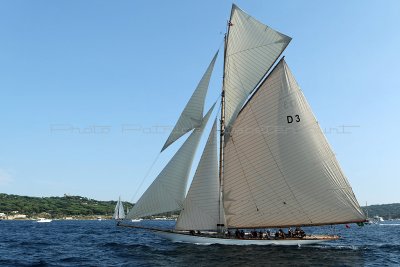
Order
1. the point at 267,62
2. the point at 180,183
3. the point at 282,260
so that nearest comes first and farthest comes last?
the point at 282,260, the point at 180,183, the point at 267,62

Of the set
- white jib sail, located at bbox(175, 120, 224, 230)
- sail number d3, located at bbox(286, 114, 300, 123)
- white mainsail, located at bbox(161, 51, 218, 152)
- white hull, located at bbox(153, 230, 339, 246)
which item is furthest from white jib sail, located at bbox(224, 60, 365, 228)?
white mainsail, located at bbox(161, 51, 218, 152)

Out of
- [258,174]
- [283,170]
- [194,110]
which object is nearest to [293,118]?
[283,170]

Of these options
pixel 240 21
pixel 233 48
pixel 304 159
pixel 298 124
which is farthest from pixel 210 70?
pixel 304 159

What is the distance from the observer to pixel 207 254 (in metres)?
33.2

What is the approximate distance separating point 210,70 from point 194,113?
4844 mm

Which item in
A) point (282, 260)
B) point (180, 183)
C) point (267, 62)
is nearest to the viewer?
point (282, 260)

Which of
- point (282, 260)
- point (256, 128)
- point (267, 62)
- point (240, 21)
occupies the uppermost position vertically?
point (240, 21)

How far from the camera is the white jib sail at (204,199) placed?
3756 centimetres

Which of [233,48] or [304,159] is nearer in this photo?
[304,159]

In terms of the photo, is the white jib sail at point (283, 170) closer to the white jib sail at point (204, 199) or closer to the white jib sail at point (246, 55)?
the white jib sail at point (204, 199)

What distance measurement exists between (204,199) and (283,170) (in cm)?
832

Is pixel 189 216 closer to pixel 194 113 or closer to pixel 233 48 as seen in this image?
pixel 194 113

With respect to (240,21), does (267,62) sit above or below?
below

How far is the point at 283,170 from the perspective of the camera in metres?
38.0
